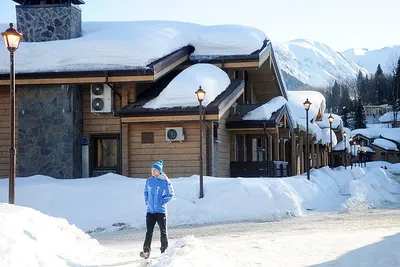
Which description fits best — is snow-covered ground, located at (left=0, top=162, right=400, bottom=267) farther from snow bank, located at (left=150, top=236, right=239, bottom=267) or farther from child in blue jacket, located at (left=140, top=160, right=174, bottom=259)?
child in blue jacket, located at (left=140, top=160, right=174, bottom=259)

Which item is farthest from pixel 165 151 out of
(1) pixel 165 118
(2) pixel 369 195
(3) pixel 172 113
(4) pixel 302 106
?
(4) pixel 302 106

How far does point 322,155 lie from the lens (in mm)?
55312

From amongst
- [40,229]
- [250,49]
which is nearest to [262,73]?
[250,49]

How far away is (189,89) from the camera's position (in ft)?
65.2

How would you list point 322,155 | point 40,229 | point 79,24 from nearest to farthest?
point 40,229, point 79,24, point 322,155

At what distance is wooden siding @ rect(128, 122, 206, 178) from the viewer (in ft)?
65.7

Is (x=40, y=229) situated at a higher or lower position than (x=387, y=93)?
lower

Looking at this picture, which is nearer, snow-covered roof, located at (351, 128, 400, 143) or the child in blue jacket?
the child in blue jacket

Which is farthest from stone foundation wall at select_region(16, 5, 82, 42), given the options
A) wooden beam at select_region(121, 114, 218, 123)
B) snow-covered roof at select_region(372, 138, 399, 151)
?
snow-covered roof at select_region(372, 138, 399, 151)

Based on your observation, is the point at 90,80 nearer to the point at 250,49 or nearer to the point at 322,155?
the point at 250,49

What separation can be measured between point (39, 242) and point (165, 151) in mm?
12548

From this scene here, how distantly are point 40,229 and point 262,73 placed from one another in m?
20.9

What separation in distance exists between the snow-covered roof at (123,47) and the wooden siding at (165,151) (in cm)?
229

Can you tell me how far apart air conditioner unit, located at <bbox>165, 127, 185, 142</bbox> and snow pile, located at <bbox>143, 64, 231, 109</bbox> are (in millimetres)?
830
